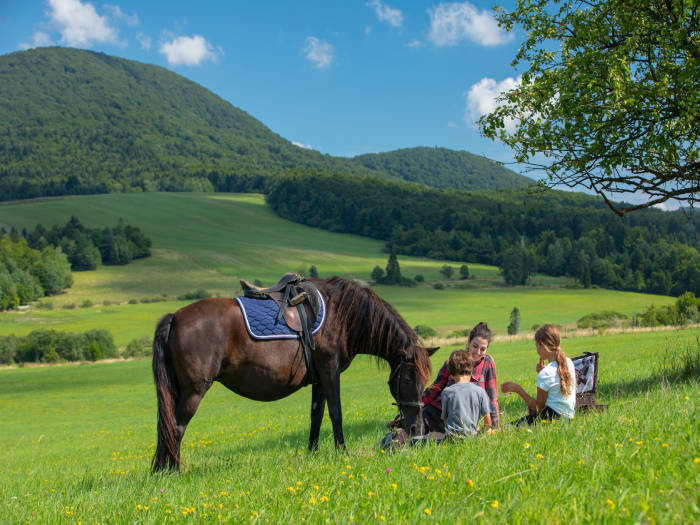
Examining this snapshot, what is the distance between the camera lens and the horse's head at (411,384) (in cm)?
644

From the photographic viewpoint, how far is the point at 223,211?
5605 inches

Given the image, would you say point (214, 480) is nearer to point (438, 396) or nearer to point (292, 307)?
point (292, 307)

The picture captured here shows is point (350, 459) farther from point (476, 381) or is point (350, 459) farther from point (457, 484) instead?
point (476, 381)

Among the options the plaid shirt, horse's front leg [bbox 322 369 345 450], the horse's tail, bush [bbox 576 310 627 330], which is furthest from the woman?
bush [bbox 576 310 627 330]

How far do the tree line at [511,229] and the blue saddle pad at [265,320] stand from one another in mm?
54047

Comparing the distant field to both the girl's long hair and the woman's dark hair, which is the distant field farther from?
the girl's long hair

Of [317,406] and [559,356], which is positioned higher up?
[559,356]

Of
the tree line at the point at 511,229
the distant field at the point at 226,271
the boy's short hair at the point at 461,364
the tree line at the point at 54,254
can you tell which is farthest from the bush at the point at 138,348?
the boy's short hair at the point at 461,364

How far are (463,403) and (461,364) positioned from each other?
418 mm

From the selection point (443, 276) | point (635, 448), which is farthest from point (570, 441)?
point (443, 276)

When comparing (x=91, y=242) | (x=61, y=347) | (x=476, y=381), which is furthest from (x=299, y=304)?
(x=91, y=242)

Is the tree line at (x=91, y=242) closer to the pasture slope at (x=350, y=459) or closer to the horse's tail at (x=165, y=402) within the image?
the pasture slope at (x=350, y=459)

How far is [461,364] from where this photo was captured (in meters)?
5.74

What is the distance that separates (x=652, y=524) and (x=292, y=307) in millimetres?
4546
